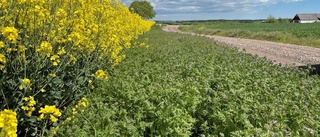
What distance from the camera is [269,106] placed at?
15.2 feet

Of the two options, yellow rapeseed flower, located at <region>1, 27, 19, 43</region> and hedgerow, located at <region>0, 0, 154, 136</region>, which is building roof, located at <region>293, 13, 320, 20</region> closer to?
hedgerow, located at <region>0, 0, 154, 136</region>

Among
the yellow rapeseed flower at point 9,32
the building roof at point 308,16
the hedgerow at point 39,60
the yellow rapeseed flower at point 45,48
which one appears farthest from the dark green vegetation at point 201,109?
the building roof at point 308,16

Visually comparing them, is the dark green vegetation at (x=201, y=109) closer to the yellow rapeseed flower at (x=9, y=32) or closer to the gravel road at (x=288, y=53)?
the yellow rapeseed flower at (x=9, y=32)

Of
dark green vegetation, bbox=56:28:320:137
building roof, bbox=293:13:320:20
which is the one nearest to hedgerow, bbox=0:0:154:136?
dark green vegetation, bbox=56:28:320:137

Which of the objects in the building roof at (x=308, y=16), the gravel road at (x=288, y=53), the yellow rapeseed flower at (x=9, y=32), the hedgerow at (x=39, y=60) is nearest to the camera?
the yellow rapeseed flower at (x=9, y=32)

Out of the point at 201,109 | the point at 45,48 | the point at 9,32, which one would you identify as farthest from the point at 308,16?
the point at 9,32

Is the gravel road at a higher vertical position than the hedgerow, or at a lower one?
lower

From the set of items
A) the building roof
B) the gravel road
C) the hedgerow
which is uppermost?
the hedgerow

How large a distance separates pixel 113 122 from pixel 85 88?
1479 mm

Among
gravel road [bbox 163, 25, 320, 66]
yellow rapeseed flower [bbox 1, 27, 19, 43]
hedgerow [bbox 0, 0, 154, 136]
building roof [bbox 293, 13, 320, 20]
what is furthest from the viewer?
building roof [bbox 293, 13, 320, 20]

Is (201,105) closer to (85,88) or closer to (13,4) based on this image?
(85,88)

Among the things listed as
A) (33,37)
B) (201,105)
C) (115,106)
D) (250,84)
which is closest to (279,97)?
(250,84)

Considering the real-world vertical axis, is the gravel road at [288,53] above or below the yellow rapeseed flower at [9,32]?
below

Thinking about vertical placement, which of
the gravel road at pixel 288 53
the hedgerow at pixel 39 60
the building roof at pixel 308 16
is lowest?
the gravel road at pixel 288 53
